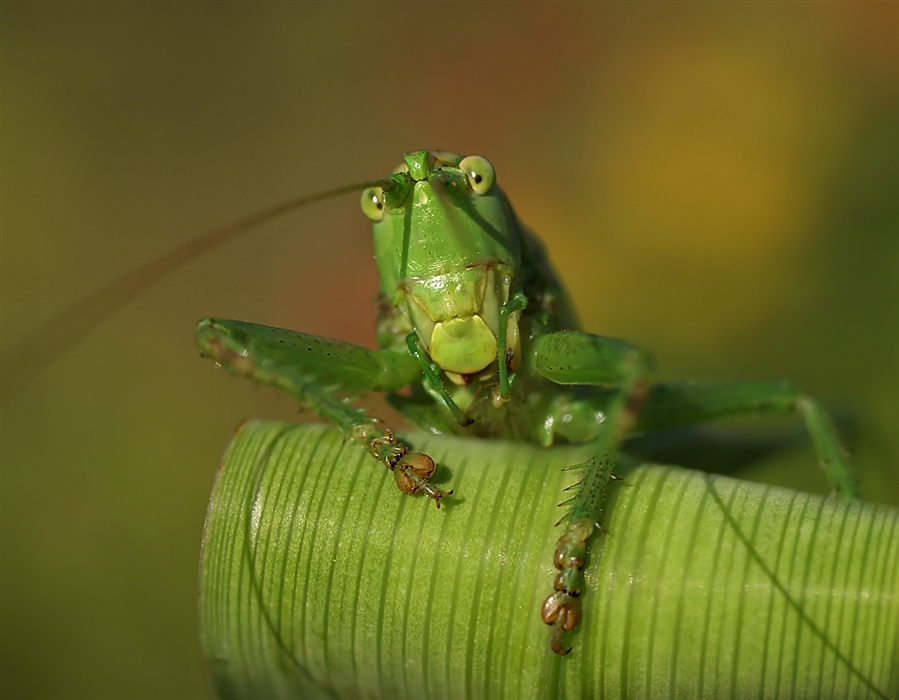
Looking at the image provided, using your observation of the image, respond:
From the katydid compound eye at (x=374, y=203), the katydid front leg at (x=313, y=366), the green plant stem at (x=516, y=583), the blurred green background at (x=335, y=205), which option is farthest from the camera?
the blurred green background at (x=335, y=205)

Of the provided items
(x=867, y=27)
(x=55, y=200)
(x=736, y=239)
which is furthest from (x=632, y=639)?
(x=55, y=200)

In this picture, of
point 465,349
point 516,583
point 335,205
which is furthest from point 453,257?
point 335,205

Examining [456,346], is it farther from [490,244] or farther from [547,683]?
[547,683]

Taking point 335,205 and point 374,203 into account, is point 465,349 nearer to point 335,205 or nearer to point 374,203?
point 374,203

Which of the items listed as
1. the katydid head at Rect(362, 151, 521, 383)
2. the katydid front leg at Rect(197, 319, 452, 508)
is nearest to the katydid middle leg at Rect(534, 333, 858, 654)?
the katydid head at Rect(362, 151, 521, 383)

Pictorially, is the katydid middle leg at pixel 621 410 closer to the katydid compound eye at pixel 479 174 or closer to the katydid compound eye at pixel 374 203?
the katydid compound eye at pixel 479 174

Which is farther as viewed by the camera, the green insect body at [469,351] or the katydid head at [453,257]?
the katydid head at [453,257]

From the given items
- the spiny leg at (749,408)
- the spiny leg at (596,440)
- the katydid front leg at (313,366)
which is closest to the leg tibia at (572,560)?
the spiny leg at (596,440)
